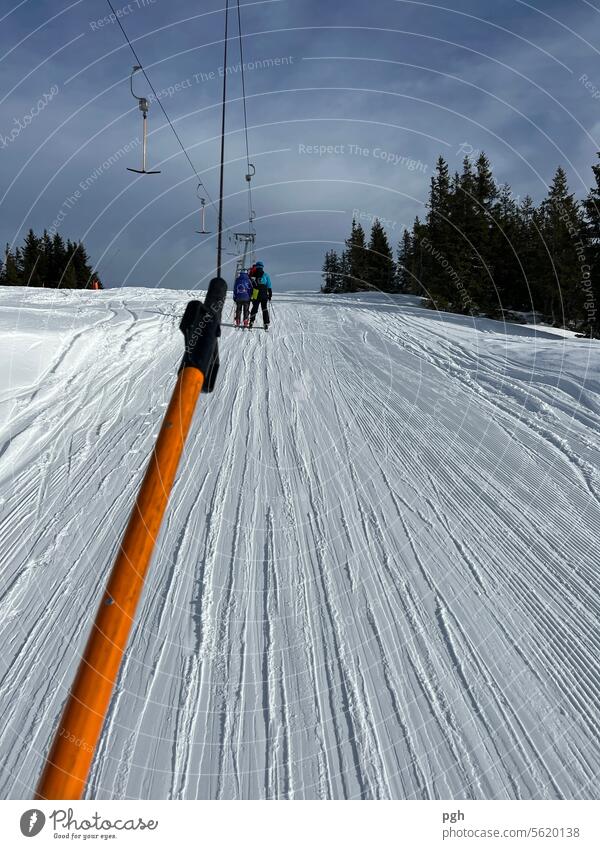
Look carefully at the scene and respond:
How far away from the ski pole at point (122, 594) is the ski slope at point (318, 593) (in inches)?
55.7

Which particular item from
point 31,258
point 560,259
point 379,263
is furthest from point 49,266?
point 560,259

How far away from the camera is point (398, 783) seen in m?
2.23

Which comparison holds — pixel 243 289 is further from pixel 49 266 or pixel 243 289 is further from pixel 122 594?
pixel 49 266

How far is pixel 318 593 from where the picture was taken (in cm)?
342

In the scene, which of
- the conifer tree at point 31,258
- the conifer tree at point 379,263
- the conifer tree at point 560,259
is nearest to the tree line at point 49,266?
the conifer tree at point 31,258

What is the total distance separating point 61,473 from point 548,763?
4.56 metres

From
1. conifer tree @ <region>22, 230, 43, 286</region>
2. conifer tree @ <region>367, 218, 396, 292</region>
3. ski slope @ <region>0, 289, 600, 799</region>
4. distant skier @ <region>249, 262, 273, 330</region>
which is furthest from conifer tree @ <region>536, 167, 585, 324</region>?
conifer tree @ <region>22, 230, 43, 286</region>

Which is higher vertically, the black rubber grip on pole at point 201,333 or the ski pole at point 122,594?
the black rubber grip on pole at point 201,333

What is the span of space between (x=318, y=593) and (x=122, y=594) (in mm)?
2430

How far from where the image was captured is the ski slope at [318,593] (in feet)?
7.66

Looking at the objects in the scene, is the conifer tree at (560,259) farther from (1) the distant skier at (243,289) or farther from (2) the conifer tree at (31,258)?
(2) the conifer tree at (31,258)

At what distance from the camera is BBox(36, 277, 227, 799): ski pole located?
3.47ft

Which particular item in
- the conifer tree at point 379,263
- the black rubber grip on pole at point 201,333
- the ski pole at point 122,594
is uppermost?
the conifer tree at point 379,263
